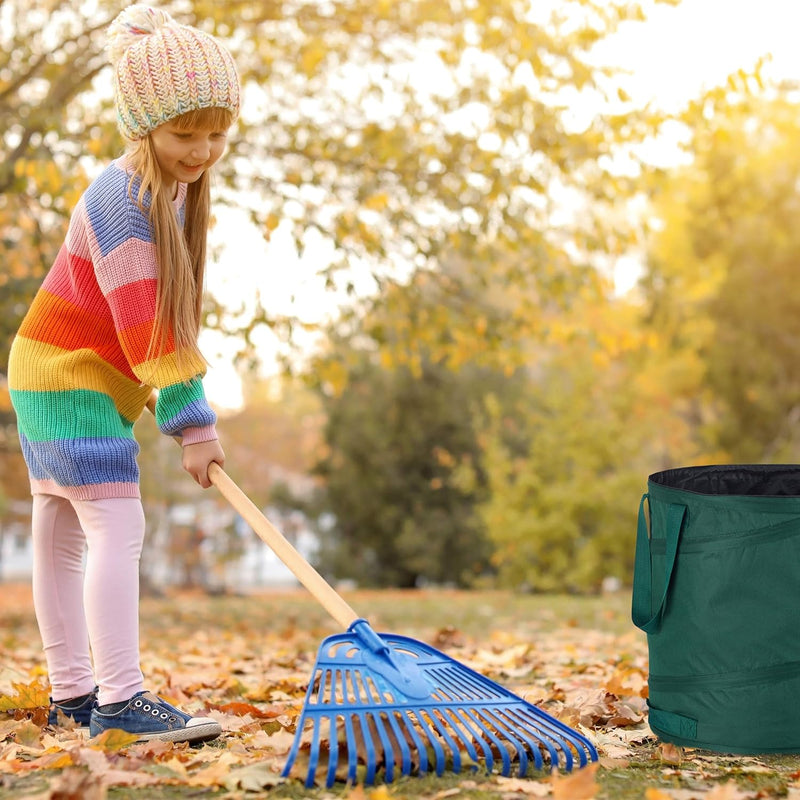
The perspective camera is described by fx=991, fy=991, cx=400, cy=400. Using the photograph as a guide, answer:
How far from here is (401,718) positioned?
7.50 feet

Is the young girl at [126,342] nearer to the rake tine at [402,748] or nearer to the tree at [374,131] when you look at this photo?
the rake tine at [402,748]

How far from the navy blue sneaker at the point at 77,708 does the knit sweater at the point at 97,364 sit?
648mm

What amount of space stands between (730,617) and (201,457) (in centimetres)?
144

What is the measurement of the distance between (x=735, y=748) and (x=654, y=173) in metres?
5.21

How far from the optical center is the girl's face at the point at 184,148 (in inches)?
109

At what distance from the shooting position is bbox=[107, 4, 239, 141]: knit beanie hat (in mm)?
2699

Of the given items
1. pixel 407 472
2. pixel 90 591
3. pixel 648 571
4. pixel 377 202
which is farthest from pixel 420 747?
pixel 407 472

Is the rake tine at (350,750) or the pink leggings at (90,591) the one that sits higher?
the pink leggings at (90,591)

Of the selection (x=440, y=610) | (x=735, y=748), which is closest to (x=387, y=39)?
(x=440, y=610)

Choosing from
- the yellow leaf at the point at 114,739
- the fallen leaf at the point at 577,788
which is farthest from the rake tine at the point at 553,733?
the yellow leaf at the point at 114,739

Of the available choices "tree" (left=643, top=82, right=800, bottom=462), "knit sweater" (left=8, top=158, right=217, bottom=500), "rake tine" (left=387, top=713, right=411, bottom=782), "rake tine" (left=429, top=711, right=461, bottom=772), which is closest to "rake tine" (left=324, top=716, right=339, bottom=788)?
"rake tine" (left=387, top=713, right=411, bottom=782)

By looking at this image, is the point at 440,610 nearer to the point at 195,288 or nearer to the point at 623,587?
the point at 623,587

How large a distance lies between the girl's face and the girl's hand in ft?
2.53

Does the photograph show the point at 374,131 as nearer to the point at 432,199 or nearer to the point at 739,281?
the point at 432,199
